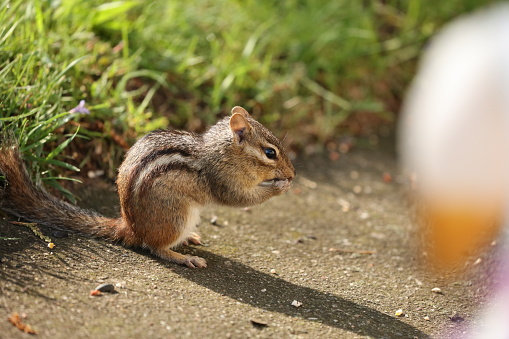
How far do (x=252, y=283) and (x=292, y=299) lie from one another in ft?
0.77

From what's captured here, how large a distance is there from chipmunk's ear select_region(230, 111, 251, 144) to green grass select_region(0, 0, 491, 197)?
97cm

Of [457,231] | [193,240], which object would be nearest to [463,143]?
[457,231]

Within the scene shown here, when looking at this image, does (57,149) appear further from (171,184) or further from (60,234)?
(171,184)

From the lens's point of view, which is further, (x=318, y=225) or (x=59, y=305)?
(x=318, y=225)

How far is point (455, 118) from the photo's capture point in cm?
556

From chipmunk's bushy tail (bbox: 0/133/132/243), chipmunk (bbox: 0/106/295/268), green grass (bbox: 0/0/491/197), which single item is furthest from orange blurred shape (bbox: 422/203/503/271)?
chipmunk's bushy tail (bbox: 0/133/132/243)

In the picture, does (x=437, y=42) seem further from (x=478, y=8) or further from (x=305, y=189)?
(x=305, y=189)

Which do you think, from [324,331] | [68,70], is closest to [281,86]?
[68,70]

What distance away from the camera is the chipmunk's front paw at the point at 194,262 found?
141 inches

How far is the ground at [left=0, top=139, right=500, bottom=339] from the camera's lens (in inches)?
116

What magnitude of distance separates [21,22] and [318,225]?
2.42m

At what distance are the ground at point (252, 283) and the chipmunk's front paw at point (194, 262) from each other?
0.04 metres

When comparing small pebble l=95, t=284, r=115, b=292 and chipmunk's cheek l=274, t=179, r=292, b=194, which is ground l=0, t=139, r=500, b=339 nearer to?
small pebble l=95, t=284, r=115, b=292

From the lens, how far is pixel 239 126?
3.78 m
